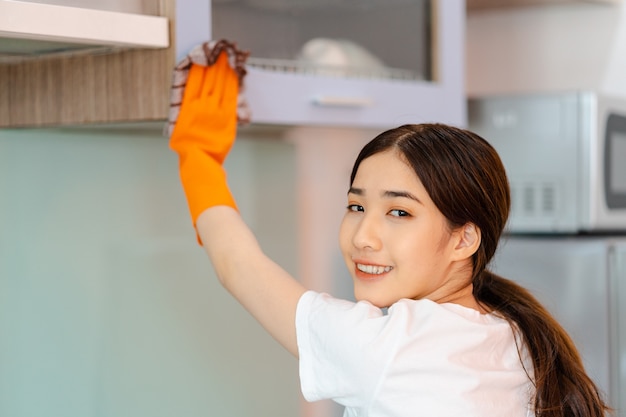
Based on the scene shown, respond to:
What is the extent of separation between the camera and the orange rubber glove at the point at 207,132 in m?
1.05

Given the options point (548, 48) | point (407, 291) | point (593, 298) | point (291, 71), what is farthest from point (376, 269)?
point (548, 48)

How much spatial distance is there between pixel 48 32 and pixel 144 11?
0.17 metres

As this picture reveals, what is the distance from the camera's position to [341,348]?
91cm

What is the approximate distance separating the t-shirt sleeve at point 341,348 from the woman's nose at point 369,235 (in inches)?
2.4

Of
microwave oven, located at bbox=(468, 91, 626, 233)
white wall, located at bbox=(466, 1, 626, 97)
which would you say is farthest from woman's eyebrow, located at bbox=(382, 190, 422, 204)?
white wall, located at bbox=(466, 1, 626, 97)

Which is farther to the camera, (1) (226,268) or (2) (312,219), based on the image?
(2) (312,219)

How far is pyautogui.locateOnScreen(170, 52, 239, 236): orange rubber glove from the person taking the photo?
105cm

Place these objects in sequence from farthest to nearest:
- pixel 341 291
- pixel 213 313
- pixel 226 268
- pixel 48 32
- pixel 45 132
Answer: pixel 341 291, pixel 213 313, pixel 45 132, pixel 226 268, pixel 48 32

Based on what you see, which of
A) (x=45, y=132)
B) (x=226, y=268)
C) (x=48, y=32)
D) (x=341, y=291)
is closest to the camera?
(x=48, y=32)

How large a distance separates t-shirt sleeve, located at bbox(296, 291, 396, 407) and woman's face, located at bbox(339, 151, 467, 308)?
0.05 metres

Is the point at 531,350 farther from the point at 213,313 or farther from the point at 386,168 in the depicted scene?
the point at 213,313

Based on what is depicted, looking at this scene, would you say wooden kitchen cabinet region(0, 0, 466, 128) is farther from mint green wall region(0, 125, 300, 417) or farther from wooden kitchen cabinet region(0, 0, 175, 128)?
mint green wall region(0, 125, 300, 417)

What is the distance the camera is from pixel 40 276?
1.25m

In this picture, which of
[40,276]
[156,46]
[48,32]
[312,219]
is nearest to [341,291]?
[312,219]
